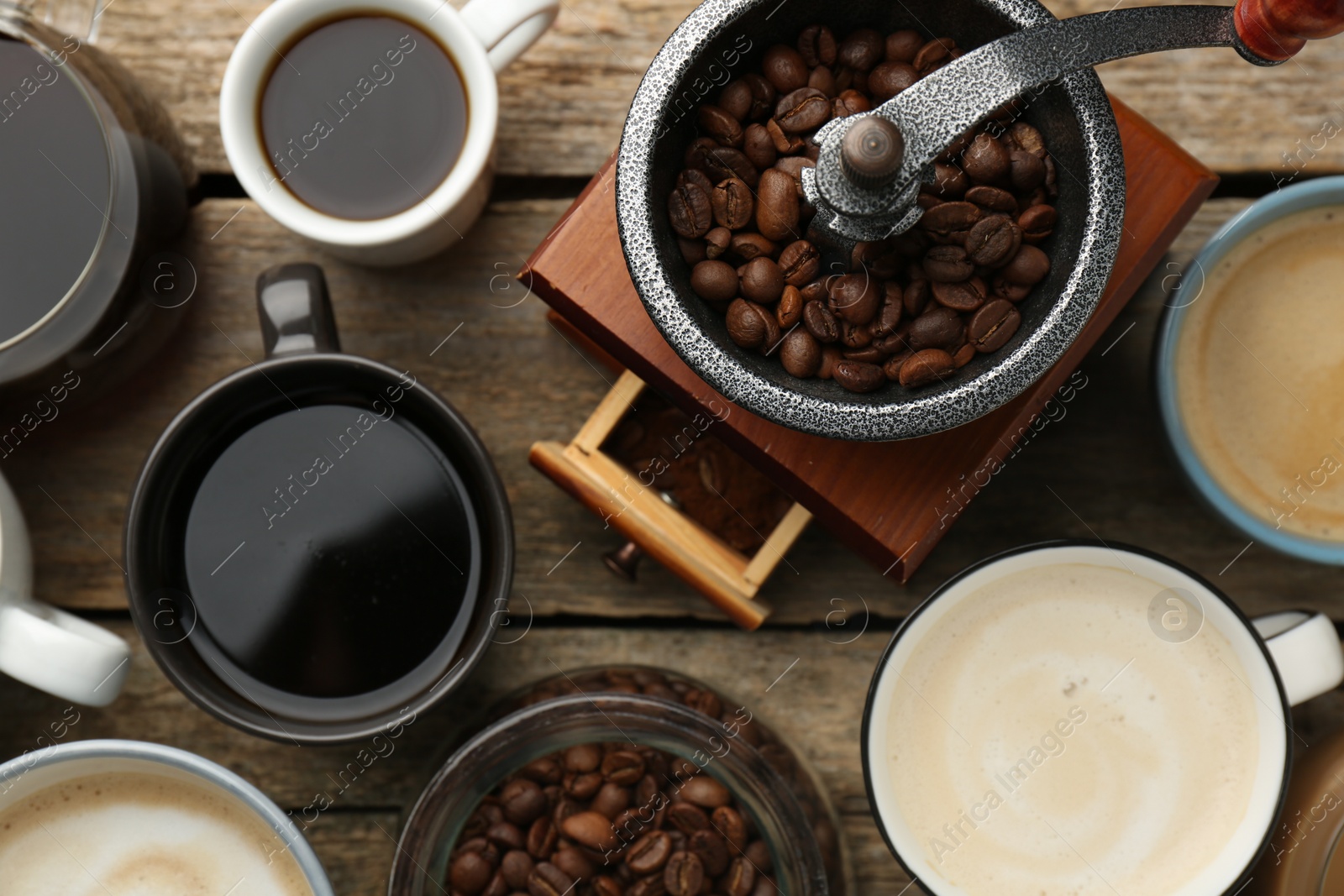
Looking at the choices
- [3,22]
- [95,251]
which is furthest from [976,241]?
[3,22]

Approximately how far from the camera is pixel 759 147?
0.73 metres

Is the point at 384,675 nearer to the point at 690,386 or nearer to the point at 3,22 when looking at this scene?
the point at 690,386

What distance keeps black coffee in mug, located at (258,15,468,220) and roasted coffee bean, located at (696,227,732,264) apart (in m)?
0.28

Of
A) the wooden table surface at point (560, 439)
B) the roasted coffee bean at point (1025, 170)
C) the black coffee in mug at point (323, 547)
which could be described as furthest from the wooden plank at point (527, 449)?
the roasted coffee bean at point (1025, 170)

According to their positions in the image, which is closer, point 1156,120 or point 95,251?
point 95,251

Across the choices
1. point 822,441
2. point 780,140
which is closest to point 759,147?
point 780,140

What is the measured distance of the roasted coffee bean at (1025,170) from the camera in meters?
0.70

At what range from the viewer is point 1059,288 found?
696mm

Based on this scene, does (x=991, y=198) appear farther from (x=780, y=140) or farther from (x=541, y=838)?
(x=541, y=838)

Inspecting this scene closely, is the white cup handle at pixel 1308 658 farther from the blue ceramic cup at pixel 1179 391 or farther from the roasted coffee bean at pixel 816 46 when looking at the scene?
the roasted coffee bean at pixel 816 46

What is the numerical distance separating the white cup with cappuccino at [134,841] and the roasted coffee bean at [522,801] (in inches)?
6.7

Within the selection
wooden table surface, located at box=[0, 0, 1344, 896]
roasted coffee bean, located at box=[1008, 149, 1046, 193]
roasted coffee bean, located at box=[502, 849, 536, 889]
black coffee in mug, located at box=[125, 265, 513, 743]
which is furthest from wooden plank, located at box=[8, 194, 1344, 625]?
roasted coffee bean, located at box=[1008, 149, 1046, 193]

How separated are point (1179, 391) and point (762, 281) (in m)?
0.42

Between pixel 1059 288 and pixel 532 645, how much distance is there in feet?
1.84
